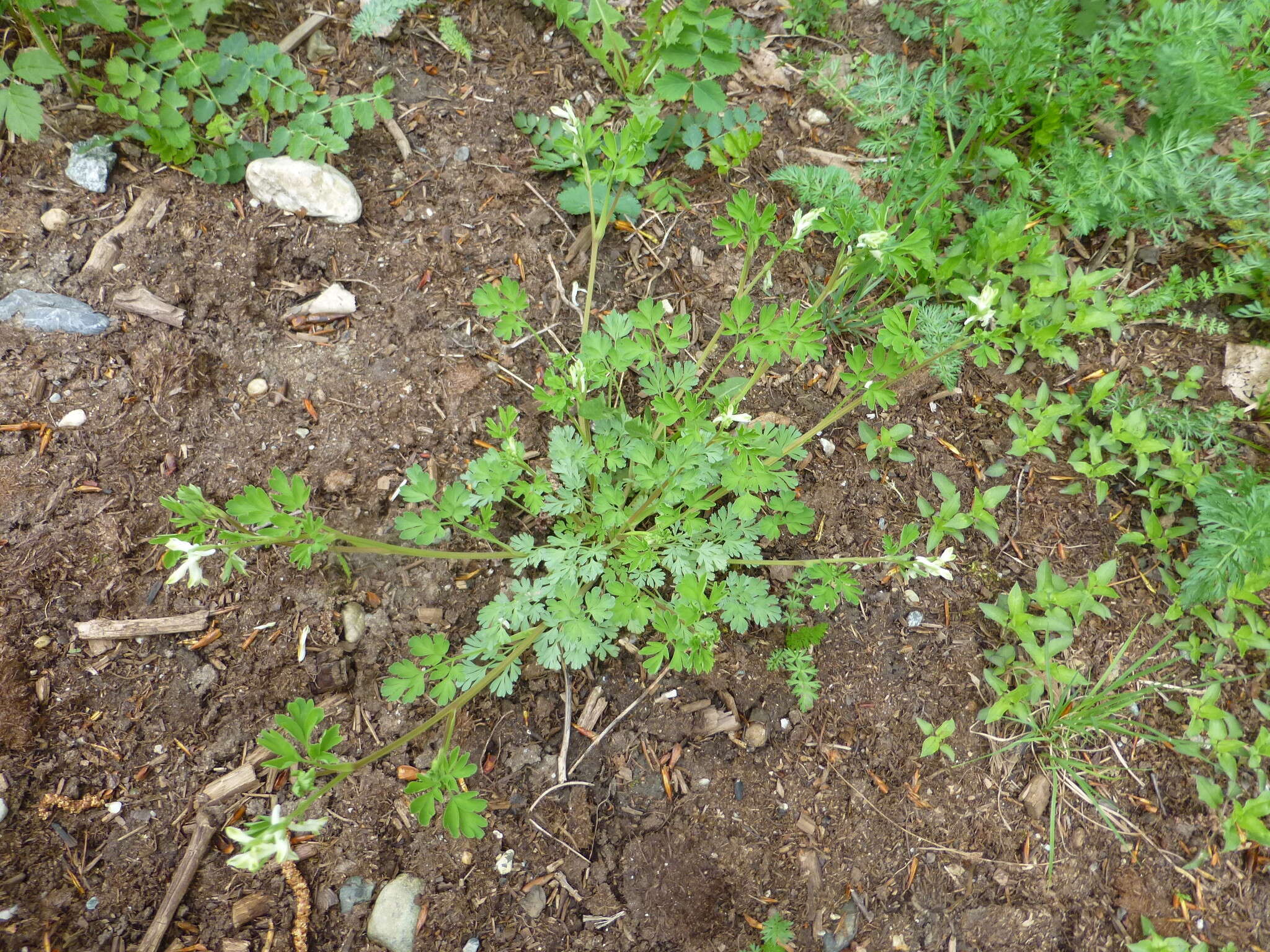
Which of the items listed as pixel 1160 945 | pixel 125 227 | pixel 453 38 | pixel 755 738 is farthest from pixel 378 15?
pixel 1160 945

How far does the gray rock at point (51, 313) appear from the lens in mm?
2584

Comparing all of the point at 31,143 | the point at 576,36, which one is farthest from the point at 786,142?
the point at 31,143

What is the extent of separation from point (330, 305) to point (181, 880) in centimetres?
200

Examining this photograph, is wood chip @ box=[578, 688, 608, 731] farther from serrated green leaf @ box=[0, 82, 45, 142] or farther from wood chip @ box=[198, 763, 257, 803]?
serrated green leaf @ box=[0, 82, 45, 142]

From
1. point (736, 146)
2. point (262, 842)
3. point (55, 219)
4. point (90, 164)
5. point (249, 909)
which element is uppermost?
point (736, 146)

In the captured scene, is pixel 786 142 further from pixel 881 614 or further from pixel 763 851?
pixel 763 851

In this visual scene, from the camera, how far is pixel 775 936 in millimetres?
2363

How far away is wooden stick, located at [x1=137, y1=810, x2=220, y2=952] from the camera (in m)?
2.15

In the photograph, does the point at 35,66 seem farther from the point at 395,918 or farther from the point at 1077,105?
the point at 1077,105

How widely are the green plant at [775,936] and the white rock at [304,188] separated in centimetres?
301

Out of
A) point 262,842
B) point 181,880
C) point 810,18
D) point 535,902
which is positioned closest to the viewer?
point 262,842

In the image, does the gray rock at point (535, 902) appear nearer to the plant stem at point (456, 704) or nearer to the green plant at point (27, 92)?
the plant stem at point (456, 704)

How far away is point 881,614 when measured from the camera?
2.82m

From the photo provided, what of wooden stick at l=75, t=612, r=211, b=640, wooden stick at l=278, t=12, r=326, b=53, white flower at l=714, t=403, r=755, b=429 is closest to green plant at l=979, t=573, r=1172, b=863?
white flower at l=714, t=403, r=755, b=429
